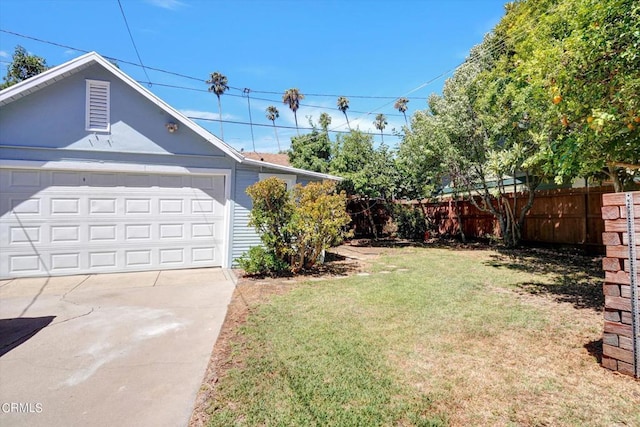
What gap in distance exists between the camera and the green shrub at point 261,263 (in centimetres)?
758

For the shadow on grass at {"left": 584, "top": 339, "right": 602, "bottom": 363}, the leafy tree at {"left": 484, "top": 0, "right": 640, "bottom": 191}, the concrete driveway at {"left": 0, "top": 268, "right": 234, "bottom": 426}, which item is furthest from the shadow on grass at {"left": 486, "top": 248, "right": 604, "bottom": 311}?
the concrete driveway at {"left": 0, "top": 268, "right": 234, "bottom": 426}

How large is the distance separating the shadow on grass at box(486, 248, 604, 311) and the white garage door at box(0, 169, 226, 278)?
758 centimetres

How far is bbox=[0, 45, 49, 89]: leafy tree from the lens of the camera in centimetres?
1386

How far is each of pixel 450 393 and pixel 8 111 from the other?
10006 mm

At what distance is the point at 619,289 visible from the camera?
301cm

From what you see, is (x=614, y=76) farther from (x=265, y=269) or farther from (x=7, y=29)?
(x=7, y=29)

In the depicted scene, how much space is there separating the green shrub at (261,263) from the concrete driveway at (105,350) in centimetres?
79

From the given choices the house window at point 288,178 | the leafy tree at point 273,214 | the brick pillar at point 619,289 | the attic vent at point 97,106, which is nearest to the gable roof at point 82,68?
the house window at point 288,178

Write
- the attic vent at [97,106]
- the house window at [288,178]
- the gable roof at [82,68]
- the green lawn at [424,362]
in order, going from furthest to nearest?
the house window at [288,178] < the attic vent at [97,106] < the gable roof at [82,68] < the green lawn at [424,362]

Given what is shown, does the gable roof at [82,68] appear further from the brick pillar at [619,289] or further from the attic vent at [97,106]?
the brick pillar at [619,289]

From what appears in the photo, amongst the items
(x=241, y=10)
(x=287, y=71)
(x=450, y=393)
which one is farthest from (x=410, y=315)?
(x=287, y=71)

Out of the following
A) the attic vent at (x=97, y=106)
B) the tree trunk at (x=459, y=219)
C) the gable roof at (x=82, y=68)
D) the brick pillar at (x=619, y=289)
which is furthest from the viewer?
the tree trunk at (x=459, y=219)

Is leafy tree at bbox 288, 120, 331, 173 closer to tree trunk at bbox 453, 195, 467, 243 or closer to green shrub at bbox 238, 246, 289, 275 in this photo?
tree trunk at bbox 453, 195, 467, 243

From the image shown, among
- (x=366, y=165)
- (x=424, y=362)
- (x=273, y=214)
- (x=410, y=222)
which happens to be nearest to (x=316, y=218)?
(x=273, y=214)
